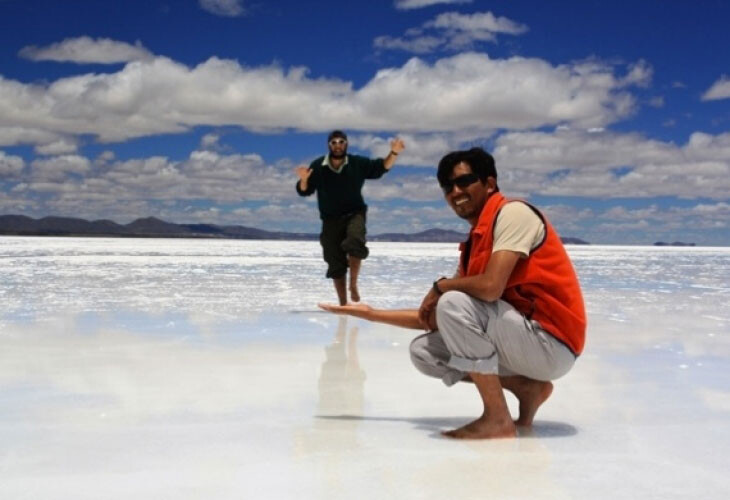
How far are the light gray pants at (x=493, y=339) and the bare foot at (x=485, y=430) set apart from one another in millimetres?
161

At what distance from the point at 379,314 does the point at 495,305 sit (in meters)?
0.38

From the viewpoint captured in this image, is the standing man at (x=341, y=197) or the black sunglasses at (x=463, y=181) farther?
the standing man at (x=341, y=197)

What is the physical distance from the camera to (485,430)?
104 inches

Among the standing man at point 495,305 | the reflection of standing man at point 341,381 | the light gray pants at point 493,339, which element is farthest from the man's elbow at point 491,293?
the reflection of standing man at point 341,381

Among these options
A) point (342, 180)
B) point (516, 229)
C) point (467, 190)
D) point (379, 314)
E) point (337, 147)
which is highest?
point (337, 147)

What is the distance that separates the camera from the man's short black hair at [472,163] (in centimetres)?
271

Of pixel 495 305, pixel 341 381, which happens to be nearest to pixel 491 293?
pixel 495 305

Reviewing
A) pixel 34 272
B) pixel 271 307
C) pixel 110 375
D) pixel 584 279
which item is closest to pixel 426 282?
pixel 584 279

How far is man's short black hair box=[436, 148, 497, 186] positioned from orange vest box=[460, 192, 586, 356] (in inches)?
3.2

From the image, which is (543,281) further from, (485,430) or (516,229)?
(485,430)

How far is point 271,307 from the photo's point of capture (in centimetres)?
719

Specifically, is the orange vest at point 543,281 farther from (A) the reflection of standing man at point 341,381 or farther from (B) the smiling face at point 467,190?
(A) the reflection of standing man at point 341,381

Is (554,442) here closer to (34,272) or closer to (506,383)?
(506,383)

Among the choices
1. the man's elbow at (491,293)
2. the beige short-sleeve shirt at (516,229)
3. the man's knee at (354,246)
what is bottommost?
the man's elbow at (491,293)
